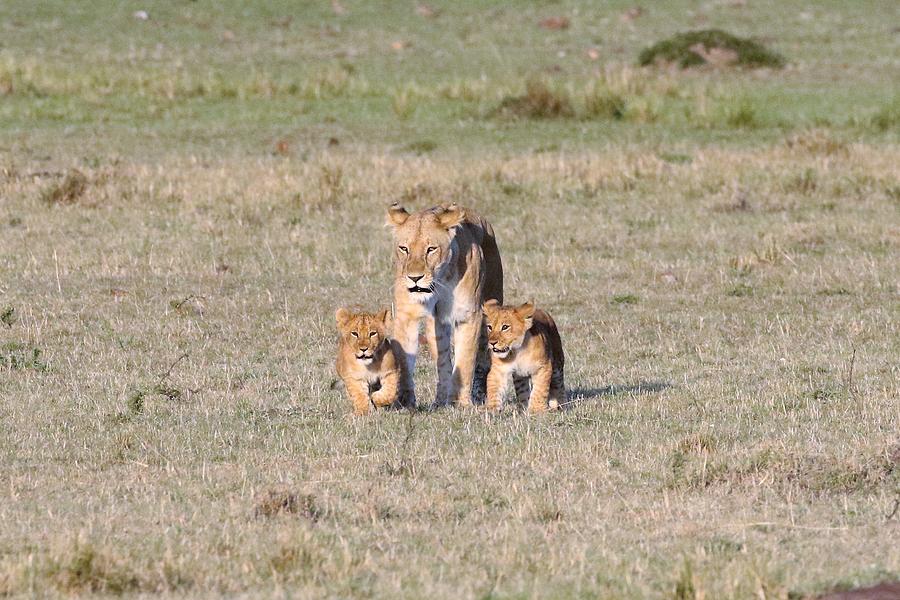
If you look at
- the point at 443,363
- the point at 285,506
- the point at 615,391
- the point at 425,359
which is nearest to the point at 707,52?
the point at 425,359

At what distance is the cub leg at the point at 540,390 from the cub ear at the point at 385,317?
94 centimetres

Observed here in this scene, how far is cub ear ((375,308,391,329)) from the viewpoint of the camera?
9719 millimetres

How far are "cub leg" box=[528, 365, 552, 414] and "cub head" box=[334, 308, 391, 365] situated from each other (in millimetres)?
965

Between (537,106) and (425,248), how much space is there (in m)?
17.7

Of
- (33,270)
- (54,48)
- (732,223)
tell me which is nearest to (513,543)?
(33,270)

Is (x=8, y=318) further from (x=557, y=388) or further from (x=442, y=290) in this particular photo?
(x=557, y=388)

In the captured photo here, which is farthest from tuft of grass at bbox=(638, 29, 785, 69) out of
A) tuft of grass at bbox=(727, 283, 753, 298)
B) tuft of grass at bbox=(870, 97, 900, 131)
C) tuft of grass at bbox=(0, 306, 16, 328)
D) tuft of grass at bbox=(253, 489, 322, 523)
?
tuft of grass at bbox=(253, 489, 322, 523)

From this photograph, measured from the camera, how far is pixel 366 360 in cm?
947

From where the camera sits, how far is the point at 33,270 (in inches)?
612

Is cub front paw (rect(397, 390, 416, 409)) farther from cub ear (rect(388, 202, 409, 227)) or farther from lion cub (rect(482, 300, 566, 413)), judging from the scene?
cub ear (rect(388, 202, 409, 227))

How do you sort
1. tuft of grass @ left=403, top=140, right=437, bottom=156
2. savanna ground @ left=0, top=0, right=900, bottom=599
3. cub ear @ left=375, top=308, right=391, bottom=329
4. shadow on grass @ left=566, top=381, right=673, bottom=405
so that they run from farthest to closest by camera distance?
tuft of grass @ left=403, top=140, right=437, bottom=156
shadow on grass @ left=566, top=381, right=673, bottom=405
cub ear @ left=375, top=308, right=391, bottom=329
savanna ground @ left=0, top=0, right=900, bottom=599

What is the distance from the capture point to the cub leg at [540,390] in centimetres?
977

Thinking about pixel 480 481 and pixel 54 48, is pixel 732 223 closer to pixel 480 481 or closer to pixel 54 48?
pixel 480 481

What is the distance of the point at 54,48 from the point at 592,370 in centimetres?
2771
